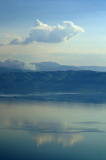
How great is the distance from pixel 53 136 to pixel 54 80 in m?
69.7

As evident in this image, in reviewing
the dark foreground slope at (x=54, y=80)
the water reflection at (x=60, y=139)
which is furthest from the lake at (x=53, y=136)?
the dark foreground slope at (x=54, y=80)

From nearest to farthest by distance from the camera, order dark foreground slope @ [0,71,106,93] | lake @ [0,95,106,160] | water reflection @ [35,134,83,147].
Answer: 1. lake @ [0,95,106,160]
2. water reflection @ [35,134,83,147]
3. dark foreground slope @ [0,71,106,93]

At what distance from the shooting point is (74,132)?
17469 mm

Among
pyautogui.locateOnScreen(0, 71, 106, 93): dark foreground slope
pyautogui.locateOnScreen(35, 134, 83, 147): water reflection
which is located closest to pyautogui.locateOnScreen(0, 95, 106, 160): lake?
pyautogui.locateOnScreen(35, 134, 83, 147): water reflection

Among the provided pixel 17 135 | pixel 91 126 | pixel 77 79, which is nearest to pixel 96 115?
pixel 91 126

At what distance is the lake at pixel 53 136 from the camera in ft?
42.3

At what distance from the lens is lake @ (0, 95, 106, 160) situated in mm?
12906

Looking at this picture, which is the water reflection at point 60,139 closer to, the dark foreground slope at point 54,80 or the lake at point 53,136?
the lake at point 53,136

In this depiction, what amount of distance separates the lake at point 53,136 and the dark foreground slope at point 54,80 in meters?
51.7

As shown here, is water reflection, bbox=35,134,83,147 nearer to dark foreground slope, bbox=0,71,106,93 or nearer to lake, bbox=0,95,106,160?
lake, bbox=0,95,106,160

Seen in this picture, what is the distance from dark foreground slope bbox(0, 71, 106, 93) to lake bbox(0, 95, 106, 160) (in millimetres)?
51742

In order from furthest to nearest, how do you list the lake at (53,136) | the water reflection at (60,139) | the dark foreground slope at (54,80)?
1. the dark foreground slope at (54,80)
2. the water reflection at (60,139)
3. the lake at (53,136)

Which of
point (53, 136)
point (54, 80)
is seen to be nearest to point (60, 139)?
point (53, 136)

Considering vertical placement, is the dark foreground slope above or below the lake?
above
